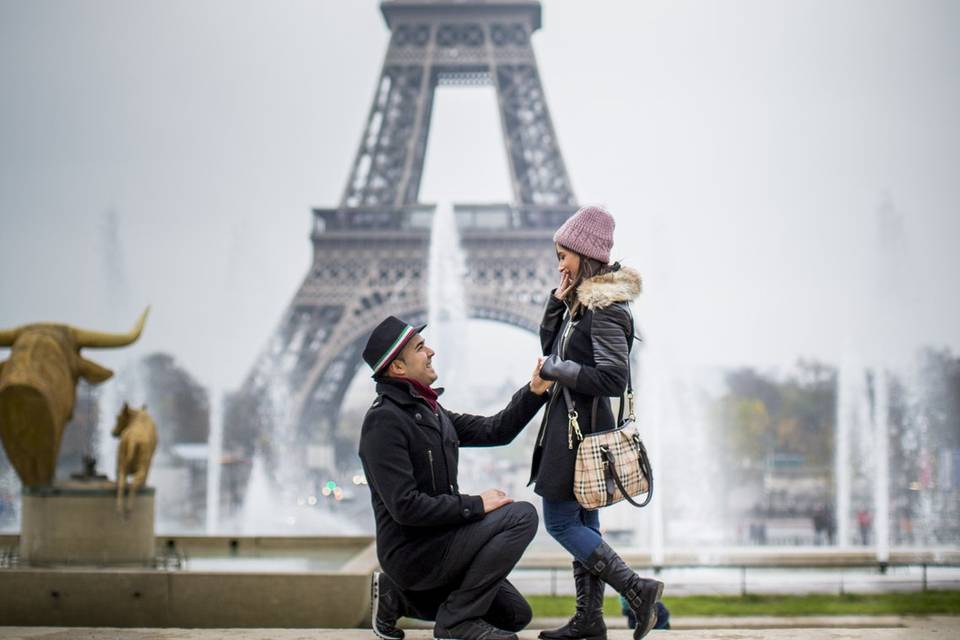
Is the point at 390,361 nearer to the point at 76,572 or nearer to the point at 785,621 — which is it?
the point at 76,572

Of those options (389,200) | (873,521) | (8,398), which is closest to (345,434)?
(389,200)

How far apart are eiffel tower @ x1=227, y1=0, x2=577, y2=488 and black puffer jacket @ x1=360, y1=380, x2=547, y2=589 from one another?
2005 centimetres

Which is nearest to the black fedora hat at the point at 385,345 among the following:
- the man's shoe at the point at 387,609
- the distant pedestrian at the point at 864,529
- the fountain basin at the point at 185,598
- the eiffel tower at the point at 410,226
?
the man's shoe at the point at 387,609

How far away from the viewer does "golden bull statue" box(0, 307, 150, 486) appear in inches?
286

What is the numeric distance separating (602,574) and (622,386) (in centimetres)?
55

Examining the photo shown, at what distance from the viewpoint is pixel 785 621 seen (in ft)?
22.8

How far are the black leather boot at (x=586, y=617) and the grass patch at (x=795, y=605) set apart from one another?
14.2 ft

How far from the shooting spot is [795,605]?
8258 mm

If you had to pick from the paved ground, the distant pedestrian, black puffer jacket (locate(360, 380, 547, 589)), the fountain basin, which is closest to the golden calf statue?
the fountain basin

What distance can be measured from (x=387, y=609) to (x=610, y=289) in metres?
1.16

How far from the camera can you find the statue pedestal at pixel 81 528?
7.21m

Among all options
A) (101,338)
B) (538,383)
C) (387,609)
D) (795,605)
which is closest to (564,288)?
(538,383)

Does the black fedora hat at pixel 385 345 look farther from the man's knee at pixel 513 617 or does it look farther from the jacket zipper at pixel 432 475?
the man's knee at pixel 513 617

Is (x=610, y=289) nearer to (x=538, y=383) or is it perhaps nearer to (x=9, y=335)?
(x=538, y=383)
